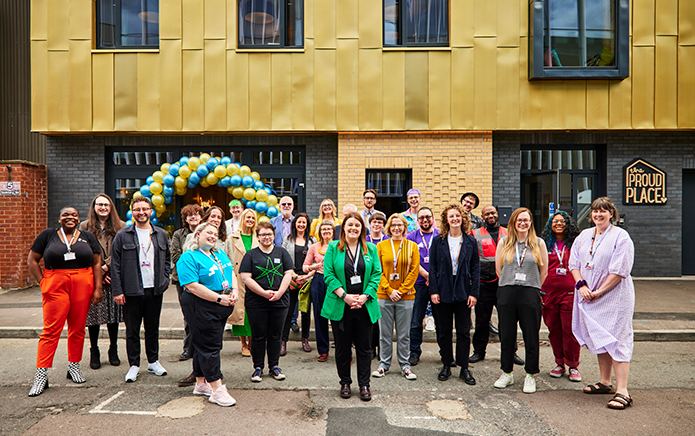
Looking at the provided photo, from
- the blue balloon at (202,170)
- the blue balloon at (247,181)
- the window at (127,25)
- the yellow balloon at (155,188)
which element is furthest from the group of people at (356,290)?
the window at (127,25)

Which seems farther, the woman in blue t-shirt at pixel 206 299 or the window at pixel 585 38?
the window at pixel 585 38

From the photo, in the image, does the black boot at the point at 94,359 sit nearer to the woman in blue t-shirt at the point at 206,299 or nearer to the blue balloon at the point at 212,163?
the woman in blue t-shirt at the point at 206,299

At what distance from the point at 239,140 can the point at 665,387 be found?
32.0 ft

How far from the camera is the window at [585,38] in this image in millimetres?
11148

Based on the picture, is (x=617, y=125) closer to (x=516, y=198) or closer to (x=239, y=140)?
(x=516, y=198)

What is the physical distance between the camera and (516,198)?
11.8 meters

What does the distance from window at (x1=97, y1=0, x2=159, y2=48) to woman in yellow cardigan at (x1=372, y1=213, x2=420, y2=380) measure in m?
8.90

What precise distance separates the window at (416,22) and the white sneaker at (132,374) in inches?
356

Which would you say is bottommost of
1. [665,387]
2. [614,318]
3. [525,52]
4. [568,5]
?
[665,387]

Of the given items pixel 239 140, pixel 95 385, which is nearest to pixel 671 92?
pixel 239 140

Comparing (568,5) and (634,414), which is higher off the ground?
(568,5)

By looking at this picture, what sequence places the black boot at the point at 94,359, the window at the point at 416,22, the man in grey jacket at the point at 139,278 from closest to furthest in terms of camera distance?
the man in grey jacket at the point at 139,278 → the black boot at the point at 94,359 → the window at the point at 416,22

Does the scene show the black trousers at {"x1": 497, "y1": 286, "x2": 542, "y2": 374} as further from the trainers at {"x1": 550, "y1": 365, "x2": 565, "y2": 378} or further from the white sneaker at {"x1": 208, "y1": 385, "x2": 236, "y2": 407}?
the white sneaker at {"x1": 208, "y1": 385, "x2": 236, "y2": 407}

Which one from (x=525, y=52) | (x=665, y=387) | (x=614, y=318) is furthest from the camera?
(x=525, y=52)
